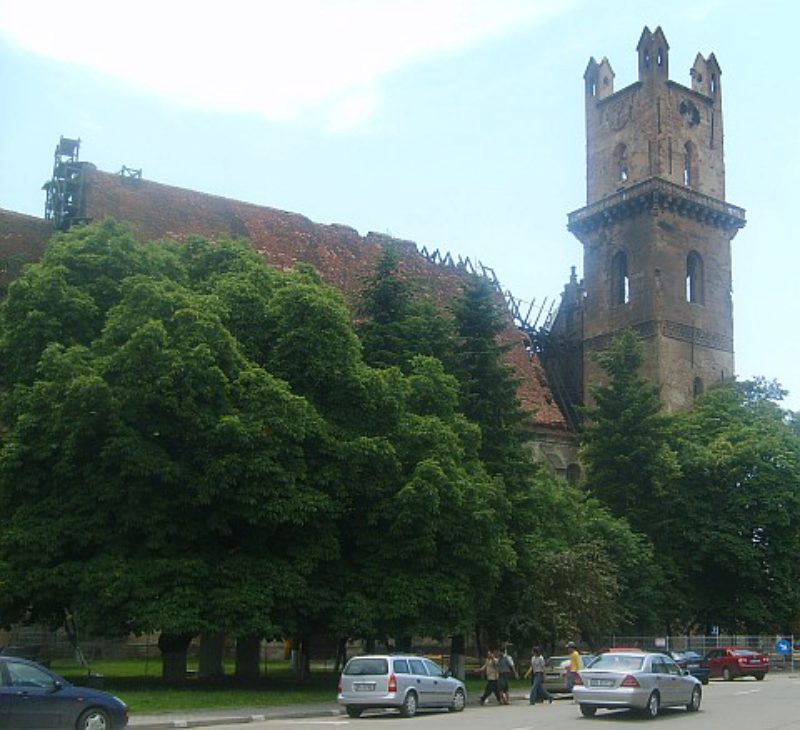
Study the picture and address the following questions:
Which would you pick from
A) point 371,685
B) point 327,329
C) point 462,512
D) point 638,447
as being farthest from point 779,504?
point 371,685

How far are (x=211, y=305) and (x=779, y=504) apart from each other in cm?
3100

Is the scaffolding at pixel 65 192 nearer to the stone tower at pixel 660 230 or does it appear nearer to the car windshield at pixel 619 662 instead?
the stone tower at pixel 660 230

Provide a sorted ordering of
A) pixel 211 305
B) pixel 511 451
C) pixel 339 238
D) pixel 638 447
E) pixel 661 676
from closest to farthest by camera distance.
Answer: pixel 661 676 → pixel 211 305 → pixel 511 451 → pixel 638 447 → pixel 339 238

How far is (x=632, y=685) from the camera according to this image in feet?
81.0

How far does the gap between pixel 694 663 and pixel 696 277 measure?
29641 mm

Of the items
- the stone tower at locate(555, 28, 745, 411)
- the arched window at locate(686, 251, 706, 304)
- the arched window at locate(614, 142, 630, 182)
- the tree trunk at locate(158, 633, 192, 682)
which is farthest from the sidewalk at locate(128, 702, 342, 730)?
the arched window at locate(614, 142, 630, 182)

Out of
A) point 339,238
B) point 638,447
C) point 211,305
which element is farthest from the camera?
point 339,238

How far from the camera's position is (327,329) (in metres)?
33.5

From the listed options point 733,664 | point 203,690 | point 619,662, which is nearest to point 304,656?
point 203,690

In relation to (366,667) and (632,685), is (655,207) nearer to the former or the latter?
(366,667)

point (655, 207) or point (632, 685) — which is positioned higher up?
point (655, 207)

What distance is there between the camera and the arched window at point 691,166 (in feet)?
227

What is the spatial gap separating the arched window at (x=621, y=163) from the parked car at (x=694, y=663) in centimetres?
3166

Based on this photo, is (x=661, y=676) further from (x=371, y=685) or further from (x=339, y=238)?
(x=339, y=238)
